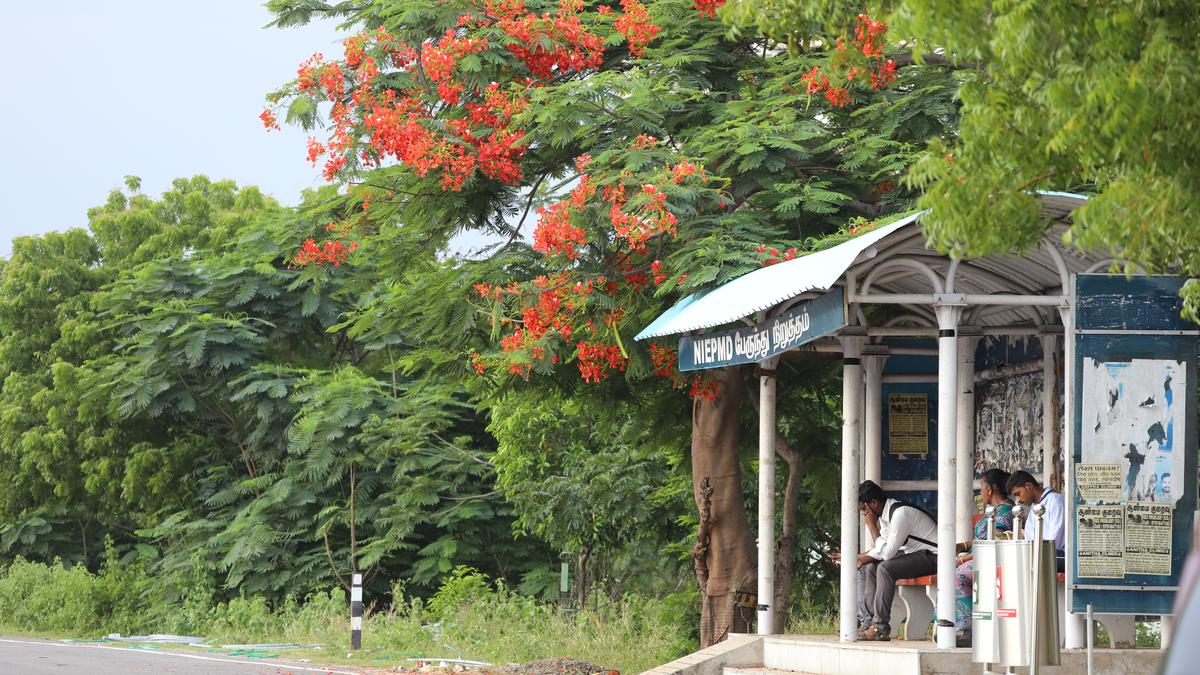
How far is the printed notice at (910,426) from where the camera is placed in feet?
50.4

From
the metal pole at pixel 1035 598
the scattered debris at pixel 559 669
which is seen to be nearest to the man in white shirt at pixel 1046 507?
the metal pole at pixel 1035 598

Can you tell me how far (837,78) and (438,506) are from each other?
2060cm

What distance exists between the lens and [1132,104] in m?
7.05

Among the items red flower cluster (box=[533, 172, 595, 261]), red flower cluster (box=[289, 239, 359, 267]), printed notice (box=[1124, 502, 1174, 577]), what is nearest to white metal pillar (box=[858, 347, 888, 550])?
red flower cluster (box=[533, 172, 595, 261])

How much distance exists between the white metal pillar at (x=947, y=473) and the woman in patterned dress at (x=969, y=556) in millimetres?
247

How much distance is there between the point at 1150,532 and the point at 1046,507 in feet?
4.31

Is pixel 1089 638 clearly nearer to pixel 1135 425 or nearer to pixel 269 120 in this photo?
pixel 1135 425

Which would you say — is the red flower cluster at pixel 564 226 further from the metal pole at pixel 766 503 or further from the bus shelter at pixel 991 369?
Result: the metal pole at pixel 766 503

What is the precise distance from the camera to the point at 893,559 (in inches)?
526

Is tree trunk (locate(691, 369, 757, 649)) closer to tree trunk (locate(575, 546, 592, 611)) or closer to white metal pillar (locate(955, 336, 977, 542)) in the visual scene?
white metal pillar (locate(955, 336, 977, 542))

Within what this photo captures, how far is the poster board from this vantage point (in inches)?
419

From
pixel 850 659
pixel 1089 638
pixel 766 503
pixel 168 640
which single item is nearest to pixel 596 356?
pixel 766 503

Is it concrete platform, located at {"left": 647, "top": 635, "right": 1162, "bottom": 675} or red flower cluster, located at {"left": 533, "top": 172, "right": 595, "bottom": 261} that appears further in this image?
red flower cluster, located at {"left": 533, "top": 172, "right": 595, "bottom": 261}

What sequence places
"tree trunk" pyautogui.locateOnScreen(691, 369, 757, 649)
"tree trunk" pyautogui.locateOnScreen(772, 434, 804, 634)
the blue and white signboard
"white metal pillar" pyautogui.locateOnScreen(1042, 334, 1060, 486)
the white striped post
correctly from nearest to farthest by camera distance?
the blue and white signboard
"white metal pillar" pyautogui.locateOnScreen(1042, 334, 1060, 486)
"tree trunk" pyautogui.locateOnScreen(691, 369, 757, 649)
"tree trunk" pyautogui.locateOnScreen(772, 434, 804, 634)
the white striped post
